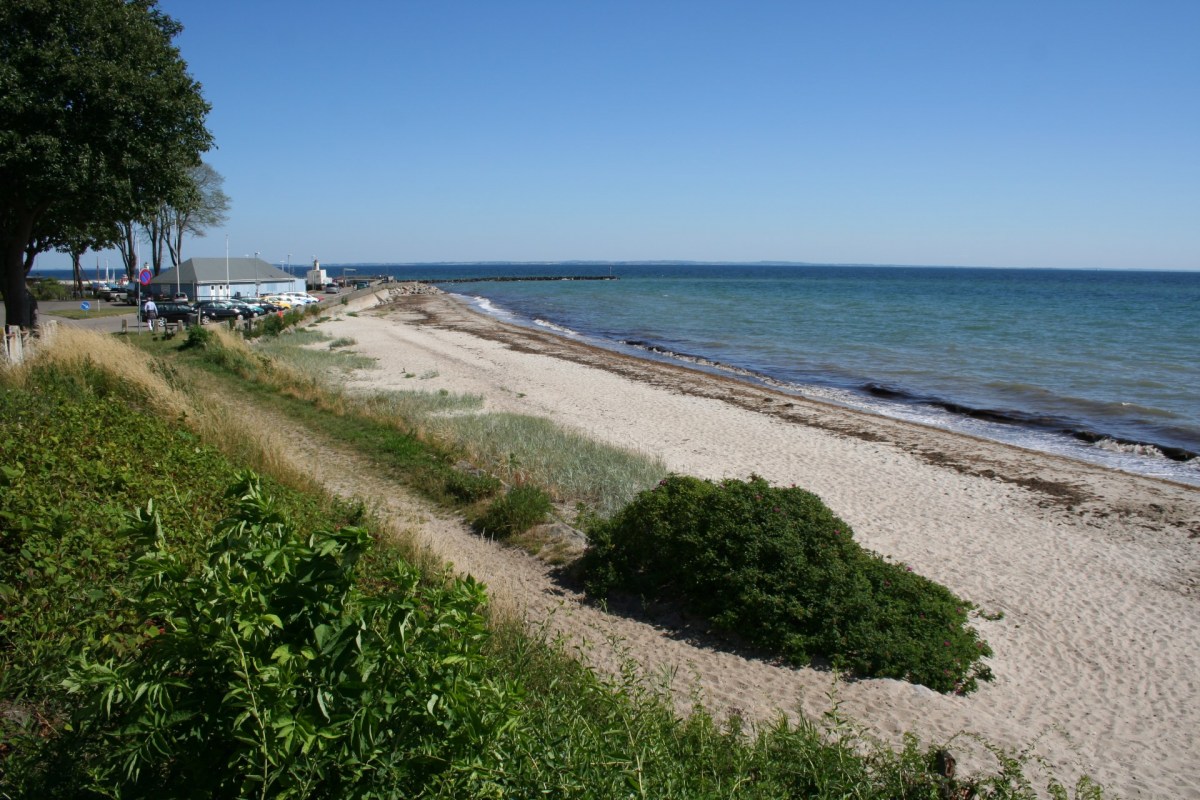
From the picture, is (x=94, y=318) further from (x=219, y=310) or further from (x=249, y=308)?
(x=249, y=308)

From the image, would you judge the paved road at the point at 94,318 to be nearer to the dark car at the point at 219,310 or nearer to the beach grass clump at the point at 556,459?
the dark car at the point at 219,310

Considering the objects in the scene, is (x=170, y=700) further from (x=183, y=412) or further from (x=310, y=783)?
(x=183, y=412)

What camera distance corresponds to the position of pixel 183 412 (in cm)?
1062

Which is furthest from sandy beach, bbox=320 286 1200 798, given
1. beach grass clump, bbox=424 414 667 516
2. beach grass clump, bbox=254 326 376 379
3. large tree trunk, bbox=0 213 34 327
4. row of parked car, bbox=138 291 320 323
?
row of parked car, bbox=138 291 320 323

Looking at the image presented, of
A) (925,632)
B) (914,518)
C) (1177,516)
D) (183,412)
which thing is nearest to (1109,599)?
(914,518)

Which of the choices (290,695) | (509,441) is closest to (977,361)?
(509,441)

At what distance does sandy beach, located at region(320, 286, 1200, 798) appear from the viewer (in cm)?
663

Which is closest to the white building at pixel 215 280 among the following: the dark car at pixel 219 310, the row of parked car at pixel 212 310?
the row of parked car at pixel 212 310

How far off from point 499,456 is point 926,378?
2363 cm

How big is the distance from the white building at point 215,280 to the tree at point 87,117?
132 feet

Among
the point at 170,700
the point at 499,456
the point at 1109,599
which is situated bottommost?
the point at 1109,599

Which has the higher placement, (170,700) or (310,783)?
(170,700)

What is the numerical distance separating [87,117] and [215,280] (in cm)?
4823

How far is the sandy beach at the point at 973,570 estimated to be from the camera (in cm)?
663
